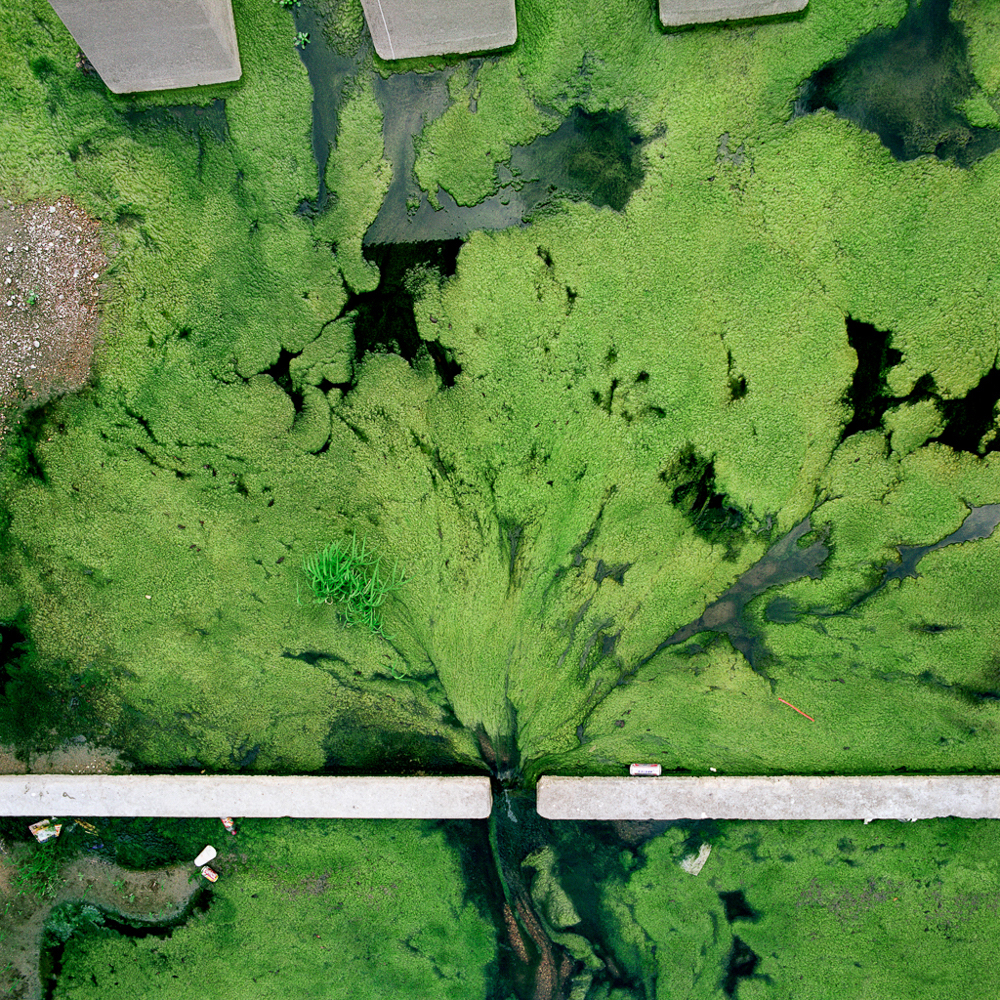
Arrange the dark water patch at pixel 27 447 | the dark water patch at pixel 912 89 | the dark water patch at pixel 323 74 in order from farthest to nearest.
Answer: the dark water patch at pixel 27 447, the dark water patch at pixel 323 74, the dark water patch at pixel 912 89

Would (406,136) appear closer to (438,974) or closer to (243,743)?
(243,743)

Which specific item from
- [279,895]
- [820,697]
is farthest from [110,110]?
[820,697]

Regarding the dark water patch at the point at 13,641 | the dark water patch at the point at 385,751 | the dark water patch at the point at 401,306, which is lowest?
the dark water patch at the point at 385,751

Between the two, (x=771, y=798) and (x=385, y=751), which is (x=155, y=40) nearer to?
(x=385, y=751)

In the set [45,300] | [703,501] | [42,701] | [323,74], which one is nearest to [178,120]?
[323,74]

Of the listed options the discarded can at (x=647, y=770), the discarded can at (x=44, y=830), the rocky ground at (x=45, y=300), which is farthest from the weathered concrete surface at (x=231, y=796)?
the rocky ground at (x=45, y=300)

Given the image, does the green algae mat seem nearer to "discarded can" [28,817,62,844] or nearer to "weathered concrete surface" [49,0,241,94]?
"weathered concrete surface" [49,0,241,94]

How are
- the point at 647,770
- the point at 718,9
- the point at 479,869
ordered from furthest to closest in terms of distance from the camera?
1. the point at 479,869
2. the point at 647,770
3. the point at 718,9

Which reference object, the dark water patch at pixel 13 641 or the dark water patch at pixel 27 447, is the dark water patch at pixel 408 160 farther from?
the dark water patch at pixel 13 641
